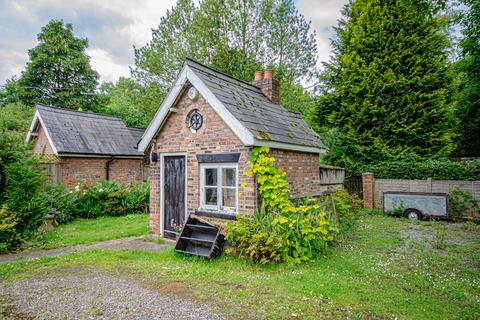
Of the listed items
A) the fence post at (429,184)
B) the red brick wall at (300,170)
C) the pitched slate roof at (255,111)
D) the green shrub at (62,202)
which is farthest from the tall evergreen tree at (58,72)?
the fence post at (429,184)

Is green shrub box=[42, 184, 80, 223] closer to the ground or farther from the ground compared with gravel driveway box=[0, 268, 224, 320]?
farther from the ground

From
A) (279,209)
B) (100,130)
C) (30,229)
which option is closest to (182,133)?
(279,209)

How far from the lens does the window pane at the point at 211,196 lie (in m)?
7.57

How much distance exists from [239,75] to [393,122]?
1107 centimetres

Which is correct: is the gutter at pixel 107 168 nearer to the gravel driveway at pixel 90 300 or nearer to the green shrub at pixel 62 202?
the green shrub at pixel 62 202

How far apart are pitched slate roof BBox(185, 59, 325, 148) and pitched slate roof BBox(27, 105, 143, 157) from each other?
6.94 metres

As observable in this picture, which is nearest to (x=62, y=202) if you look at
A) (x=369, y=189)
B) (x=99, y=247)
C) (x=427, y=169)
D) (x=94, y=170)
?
(x=94, y=170)

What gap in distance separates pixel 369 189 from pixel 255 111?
28.8 feet

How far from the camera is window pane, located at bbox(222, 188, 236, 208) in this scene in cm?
722

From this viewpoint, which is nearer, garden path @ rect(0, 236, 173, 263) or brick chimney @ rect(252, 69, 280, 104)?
garden path @ rect(0, 236, 173, 263)

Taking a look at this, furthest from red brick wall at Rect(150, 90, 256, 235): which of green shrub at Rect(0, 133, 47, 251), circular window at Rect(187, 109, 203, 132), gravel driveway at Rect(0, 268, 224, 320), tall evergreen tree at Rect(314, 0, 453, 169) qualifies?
tall evergreen tree at Rect(314, 0, 453, 169)

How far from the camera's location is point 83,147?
14789 mm

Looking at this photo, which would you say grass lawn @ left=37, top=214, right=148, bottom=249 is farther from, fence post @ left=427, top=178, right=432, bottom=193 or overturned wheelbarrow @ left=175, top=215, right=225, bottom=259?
fence post @ left=427, top=178, right=432, bottom=193

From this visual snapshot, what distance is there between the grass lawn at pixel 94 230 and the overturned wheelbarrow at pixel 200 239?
3161 mm
